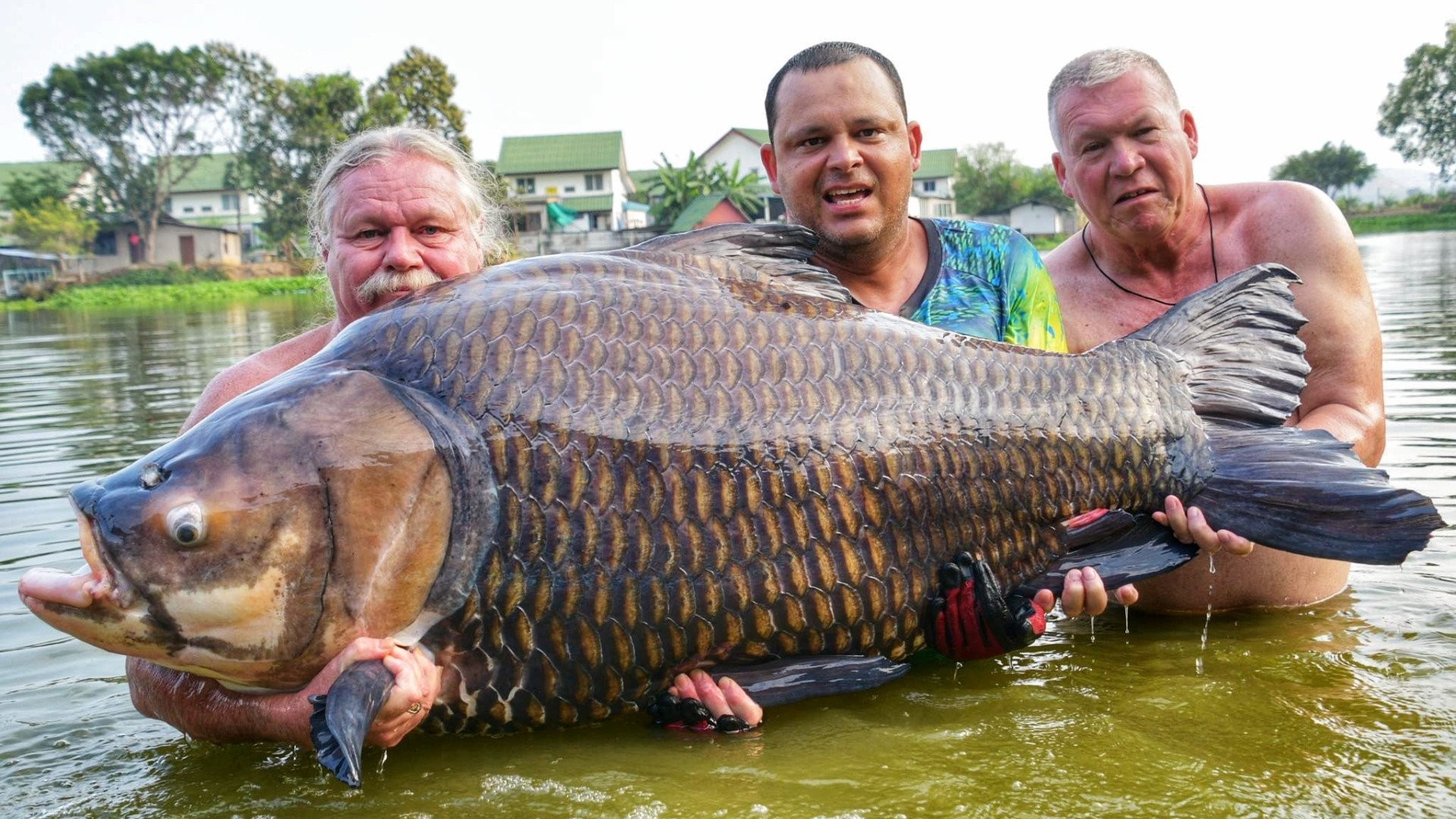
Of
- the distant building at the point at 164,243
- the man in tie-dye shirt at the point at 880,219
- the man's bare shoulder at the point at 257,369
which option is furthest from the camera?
the distant building at the point at 164,243

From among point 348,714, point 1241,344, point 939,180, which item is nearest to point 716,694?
point 348,714

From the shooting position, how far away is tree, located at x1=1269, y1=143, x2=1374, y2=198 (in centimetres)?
10094

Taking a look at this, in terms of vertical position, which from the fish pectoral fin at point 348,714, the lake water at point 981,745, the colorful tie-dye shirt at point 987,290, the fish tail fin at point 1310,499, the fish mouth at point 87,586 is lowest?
the lake water at point 981,745

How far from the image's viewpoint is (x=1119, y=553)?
123 inches

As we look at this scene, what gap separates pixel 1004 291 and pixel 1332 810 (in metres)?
2.24

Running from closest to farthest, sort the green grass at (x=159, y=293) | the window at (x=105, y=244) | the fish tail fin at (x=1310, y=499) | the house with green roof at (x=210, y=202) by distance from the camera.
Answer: the fish tail fin at (x=1310, y=499)
the green grass at (x=159, y=293)
the window at (x=105, y=244)
the house with green roof at (x=210, y=202)

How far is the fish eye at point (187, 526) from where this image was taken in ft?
7.95

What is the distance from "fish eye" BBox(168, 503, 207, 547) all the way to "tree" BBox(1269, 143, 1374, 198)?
366 feet

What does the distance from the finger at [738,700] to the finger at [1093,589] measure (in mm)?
982

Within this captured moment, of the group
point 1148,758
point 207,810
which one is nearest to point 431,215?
point 207,810

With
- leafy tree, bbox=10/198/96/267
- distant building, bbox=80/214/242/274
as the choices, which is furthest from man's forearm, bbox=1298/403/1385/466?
distant building, bbox=80/214/242/274

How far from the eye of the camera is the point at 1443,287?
1791cm

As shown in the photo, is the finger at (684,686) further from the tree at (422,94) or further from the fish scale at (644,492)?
the tree at (422,94)

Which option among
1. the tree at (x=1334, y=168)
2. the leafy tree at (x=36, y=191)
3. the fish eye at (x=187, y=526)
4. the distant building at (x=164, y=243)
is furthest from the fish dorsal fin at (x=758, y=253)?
the tree at (x=1334, y=168)
